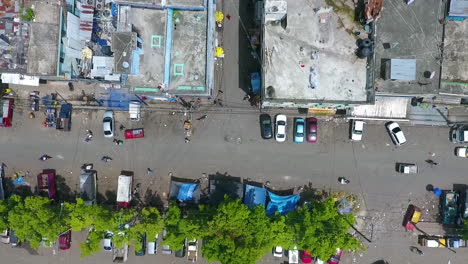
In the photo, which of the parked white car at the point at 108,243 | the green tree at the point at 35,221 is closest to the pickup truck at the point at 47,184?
the green tree at the point at 35,221

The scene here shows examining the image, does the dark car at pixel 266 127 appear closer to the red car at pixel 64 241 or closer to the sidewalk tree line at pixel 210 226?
the sidewalk tree line at pixel 210 226

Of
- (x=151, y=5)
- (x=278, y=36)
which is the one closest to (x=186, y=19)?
(x=151, y=5)

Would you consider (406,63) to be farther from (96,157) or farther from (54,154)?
(54,154)

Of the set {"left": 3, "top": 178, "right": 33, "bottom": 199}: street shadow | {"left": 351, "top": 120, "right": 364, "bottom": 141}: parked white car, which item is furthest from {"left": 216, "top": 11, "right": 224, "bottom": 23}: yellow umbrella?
{"left": 3, "top": 178, "right": 33, "bottom": 199}: street shadow

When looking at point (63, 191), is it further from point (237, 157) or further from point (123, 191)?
point (237, 157)

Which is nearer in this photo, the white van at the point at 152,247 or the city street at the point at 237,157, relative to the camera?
the white van at the point at 152,247

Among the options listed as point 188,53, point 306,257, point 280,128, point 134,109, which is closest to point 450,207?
point 306,257
